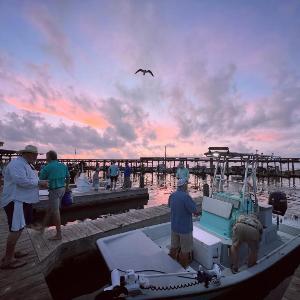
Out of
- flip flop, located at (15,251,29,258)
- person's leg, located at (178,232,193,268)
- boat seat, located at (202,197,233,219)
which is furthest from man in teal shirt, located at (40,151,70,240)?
boat seat, located at (202,197,233,219)

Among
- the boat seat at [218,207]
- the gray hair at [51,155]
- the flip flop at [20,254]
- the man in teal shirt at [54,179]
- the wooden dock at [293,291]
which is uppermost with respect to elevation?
the gray hair at [51,155]

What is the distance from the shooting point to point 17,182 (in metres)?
4.41

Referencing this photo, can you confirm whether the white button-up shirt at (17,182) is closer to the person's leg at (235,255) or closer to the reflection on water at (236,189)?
the person's leg at (235,255)

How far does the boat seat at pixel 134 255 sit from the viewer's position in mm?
4965

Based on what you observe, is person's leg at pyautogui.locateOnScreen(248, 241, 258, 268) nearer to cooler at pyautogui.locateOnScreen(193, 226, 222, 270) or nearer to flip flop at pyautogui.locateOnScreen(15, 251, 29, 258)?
cooler at pyautogui.locateOnScreen(193, 226, 222, 270)

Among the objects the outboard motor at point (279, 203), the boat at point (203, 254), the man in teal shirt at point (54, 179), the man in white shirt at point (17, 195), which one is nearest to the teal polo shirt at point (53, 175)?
the man in teal shirt at point (54, 179)

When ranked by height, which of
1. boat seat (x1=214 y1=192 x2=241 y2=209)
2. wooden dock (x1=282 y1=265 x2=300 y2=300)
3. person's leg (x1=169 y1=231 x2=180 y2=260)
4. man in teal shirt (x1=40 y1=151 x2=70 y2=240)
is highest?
man in teal shirt (x1=40 y1=151 x2=70 y2=240)

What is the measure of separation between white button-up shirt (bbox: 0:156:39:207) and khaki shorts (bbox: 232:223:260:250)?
14.9 ft

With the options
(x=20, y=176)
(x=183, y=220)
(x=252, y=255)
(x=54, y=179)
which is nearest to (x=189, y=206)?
(x=183, y=220)

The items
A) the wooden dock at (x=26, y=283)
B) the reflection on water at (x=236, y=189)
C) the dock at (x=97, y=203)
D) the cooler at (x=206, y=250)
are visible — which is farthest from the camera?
the dock at (x=97, y=203)

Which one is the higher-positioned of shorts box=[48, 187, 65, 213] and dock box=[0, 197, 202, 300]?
shorts box=[48, 187, 65, 213]

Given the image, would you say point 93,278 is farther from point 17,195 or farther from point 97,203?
point 97,203

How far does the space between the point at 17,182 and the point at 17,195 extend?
271 mm

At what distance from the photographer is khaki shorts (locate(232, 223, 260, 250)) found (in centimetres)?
534
